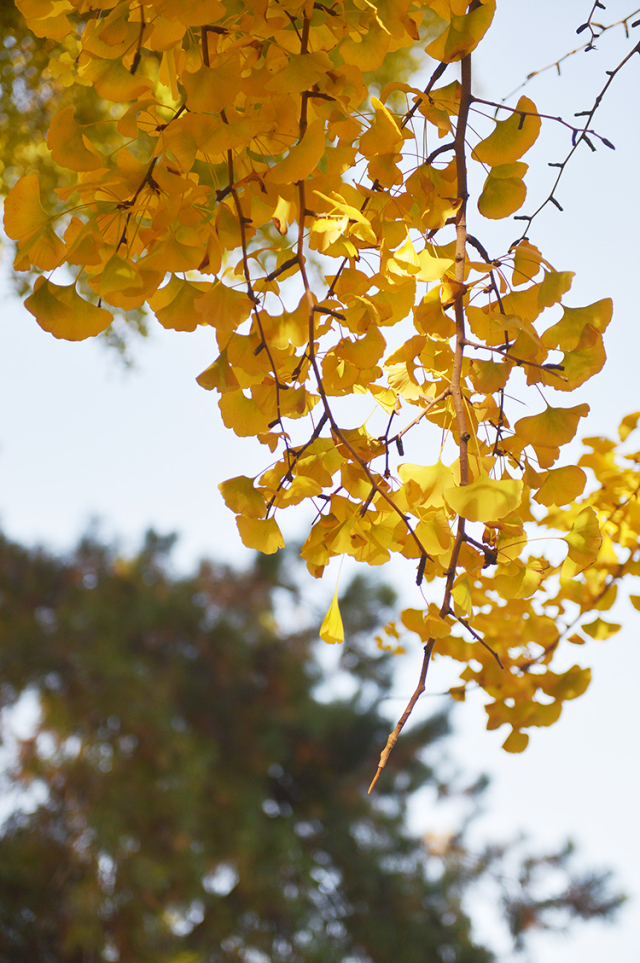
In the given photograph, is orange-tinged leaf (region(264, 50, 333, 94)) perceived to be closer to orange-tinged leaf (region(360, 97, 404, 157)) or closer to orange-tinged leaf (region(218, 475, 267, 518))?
orange-tinged leaf (region(360, 97, 404, 157))

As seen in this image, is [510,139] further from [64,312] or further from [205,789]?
[205,789]

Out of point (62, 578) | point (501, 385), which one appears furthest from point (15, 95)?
point (62, 578)

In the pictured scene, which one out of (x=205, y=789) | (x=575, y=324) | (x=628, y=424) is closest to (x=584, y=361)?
(x=575, y=324)

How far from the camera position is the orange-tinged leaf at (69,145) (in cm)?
31

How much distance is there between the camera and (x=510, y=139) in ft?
1.13

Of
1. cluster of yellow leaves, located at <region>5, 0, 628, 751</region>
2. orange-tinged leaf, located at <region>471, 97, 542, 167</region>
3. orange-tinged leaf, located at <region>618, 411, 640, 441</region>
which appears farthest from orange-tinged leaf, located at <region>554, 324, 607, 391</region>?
orange-tinged leaf, located at <region>618, 411, 640, 441</region>

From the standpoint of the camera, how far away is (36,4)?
0.31 meters

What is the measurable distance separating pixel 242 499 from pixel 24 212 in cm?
18

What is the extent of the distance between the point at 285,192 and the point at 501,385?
140mm

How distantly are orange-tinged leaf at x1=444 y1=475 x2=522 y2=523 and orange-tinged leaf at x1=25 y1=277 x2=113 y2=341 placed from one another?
0.20 m

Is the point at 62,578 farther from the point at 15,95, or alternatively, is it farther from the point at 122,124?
the point at 122,124

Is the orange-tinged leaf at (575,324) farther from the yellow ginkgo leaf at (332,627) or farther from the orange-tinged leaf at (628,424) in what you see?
the orange-tinged leaf at (628,424)

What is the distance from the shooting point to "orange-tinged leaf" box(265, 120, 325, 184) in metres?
0.29

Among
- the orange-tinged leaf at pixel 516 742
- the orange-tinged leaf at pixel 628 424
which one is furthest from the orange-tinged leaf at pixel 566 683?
the orange-tinged leaf at pixel 628 424
